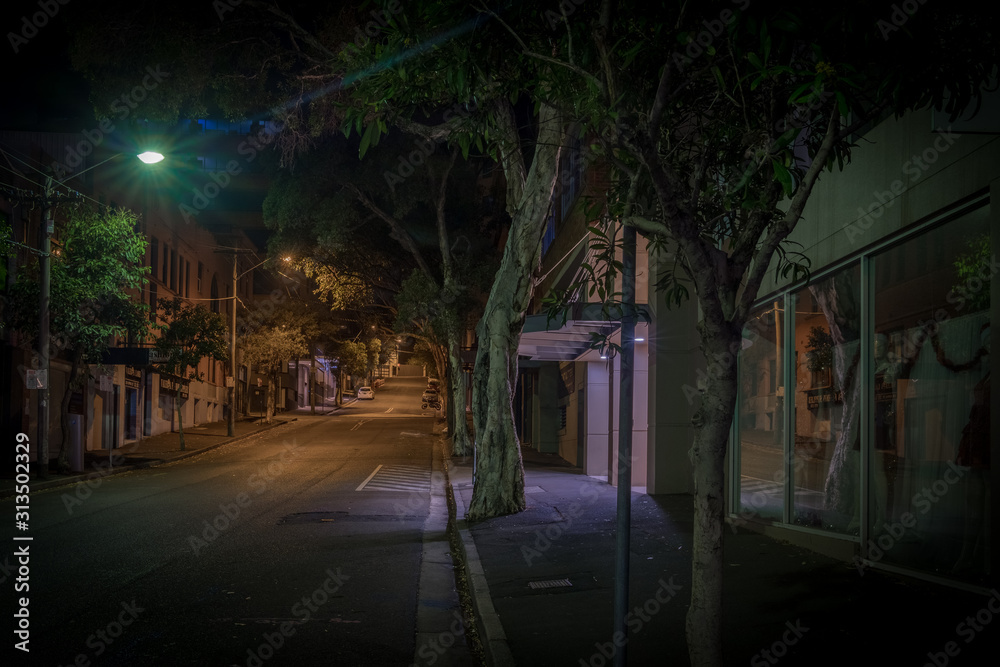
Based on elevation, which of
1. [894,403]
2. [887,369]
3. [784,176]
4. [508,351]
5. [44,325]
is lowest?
[894,403]

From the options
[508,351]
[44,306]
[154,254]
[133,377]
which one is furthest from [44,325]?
[154,254]

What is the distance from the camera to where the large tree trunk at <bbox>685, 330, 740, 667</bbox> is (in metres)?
4.71

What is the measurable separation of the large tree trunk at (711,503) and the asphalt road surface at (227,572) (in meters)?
2.59

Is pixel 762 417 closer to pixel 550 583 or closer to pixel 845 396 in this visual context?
pixel 845 396

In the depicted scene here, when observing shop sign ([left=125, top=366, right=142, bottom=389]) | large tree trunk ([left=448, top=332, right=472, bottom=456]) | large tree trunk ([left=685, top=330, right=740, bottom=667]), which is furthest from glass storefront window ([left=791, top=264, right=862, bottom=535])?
shop sign ([left=125, top=366, right=142, bottom=389])

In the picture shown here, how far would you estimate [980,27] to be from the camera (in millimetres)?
5449

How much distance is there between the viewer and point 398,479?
2069cm

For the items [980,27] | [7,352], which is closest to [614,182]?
[980,27]

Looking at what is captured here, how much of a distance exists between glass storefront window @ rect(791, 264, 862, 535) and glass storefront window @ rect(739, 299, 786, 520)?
0.53 metres

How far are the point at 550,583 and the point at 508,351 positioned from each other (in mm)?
5445

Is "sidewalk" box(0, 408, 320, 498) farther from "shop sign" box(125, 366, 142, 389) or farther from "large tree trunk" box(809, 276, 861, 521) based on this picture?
→ "large tree trunk" box(809, 276, 861, 521)

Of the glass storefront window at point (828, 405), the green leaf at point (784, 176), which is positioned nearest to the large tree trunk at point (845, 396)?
the glass storefront window at point (828, 405)

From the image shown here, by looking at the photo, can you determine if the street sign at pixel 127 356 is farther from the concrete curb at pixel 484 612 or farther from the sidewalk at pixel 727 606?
the sidewalk at pixel 727 606

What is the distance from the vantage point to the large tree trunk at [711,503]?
4.71 metres
